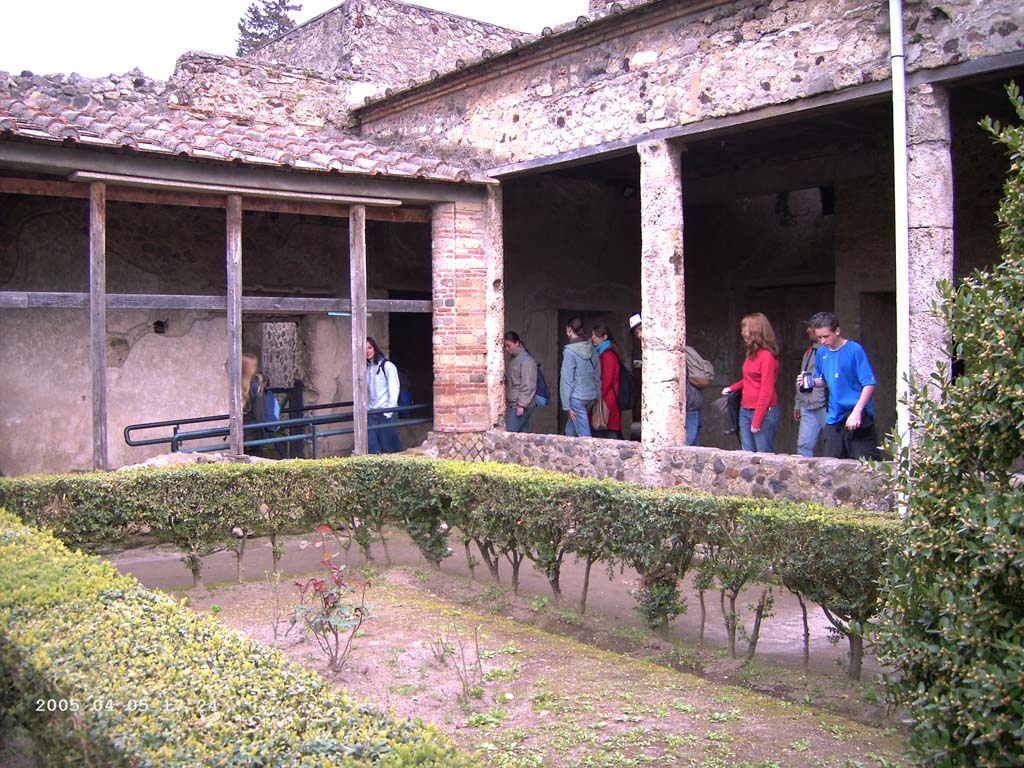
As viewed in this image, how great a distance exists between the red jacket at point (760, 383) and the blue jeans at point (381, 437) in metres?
4.17

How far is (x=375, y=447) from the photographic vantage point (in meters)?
10.1

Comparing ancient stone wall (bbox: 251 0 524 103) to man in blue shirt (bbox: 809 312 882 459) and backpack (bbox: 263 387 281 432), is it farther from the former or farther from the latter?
man in blue shirt (bbox: 809 312 882 459)

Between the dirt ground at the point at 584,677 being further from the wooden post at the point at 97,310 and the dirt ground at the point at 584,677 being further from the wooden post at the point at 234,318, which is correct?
the wooden post at the point at 234,318

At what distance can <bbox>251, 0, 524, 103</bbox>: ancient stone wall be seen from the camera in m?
12.6

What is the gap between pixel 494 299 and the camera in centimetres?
999

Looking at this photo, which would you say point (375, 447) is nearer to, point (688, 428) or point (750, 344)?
point (688, 428)

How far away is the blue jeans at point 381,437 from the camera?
10.2 m

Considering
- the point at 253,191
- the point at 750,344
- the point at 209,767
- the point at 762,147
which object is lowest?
the point at 209,767

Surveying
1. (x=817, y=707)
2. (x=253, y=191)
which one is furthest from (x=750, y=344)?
(x=253, y=191)

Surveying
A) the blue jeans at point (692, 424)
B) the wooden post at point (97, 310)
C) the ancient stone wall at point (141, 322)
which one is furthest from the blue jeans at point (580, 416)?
the wooden post at point (97, 310)

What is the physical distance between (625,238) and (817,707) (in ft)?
31.6

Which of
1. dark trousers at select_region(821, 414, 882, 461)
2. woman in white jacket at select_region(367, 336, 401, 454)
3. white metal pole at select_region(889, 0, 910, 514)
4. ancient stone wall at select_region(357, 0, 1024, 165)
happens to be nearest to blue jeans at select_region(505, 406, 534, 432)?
woman in white jacket at select_region(367, 336, 401, 454)

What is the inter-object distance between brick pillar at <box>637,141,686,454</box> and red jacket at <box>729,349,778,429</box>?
0.62m

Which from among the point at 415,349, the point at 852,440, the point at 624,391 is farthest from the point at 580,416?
the point at 415,349
